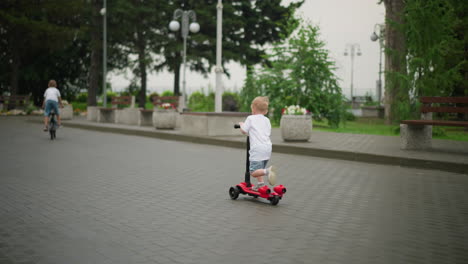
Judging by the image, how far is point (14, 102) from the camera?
4306cm

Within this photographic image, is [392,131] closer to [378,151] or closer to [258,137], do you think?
[378,151]

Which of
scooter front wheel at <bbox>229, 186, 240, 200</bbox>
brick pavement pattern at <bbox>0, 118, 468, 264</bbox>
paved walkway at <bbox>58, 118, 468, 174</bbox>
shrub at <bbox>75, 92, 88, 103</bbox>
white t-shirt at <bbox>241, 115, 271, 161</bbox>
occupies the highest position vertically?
shrub at <bbox>75, 92, 88, 103</bbox>

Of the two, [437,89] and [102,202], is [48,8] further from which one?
[102,202]

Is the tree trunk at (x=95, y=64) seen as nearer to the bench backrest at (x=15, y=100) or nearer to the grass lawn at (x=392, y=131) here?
the bench backrest at (x=15, y=100)

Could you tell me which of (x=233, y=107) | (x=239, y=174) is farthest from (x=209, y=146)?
(x=233, y=107)

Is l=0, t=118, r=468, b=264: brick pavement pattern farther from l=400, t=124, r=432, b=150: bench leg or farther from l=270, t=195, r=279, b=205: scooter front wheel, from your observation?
l=400, t=124, r=432, b=150: bench leg

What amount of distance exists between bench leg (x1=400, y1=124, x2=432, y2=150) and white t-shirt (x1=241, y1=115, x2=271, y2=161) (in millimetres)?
7397

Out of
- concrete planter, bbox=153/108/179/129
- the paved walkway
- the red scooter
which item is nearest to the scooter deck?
the red scooter

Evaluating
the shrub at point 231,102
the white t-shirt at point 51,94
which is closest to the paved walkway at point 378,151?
the white t-shirt at point 51,94

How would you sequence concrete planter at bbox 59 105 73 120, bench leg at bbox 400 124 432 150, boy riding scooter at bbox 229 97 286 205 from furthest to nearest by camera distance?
concrete planter at bbox 59 105 73 120 < bench leg at bbox 400 124 432 150 < boy riding scooter at bbox 229 97 286 205

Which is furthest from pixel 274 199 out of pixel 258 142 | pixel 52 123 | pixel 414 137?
pixel 52 123

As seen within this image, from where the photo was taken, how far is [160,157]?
13727mm

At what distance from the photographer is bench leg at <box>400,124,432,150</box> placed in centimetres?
1427

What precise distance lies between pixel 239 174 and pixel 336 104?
15.0 m
